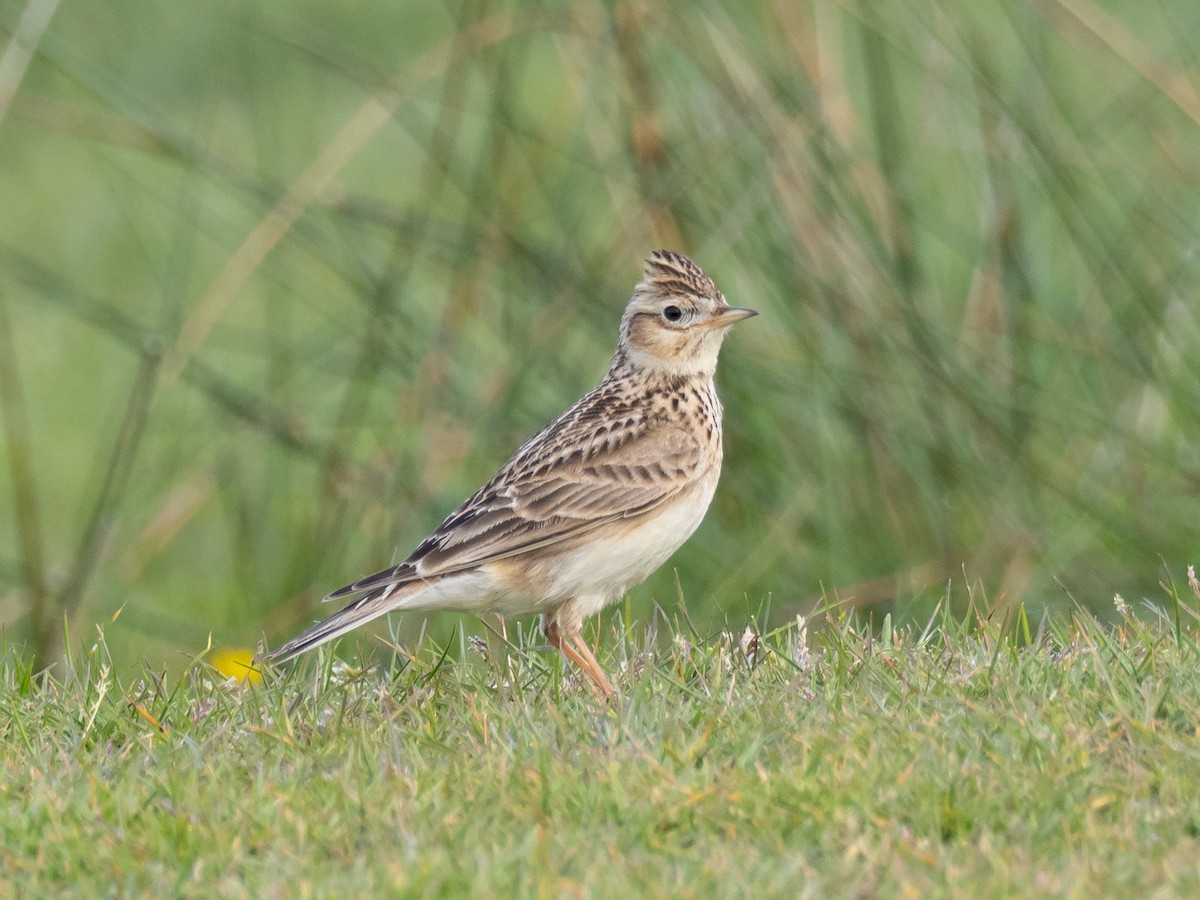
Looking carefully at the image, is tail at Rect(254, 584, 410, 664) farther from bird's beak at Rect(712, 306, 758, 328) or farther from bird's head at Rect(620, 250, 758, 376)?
bird's beak at Rect(712, 306, 758, 328)

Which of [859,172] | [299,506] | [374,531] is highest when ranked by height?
[859,172]

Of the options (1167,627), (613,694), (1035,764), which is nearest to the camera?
(1035,764)

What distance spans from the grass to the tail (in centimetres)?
16

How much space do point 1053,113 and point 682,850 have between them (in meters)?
5.18

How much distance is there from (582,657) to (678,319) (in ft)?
5.65

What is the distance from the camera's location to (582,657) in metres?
5.38

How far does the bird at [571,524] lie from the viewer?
5879 millimetres

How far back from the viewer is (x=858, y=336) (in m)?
7.24

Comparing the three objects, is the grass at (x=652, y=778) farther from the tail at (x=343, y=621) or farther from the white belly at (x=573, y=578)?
the white belly at (x=573, y=578)

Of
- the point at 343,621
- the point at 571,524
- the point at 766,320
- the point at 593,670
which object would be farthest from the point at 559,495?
the point at 766,320

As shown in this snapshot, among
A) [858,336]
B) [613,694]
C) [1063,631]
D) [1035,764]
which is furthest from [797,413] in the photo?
[1035,764]

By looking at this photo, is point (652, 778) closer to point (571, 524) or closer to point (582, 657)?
point (582, 657)

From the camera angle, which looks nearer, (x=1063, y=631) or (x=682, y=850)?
(x=682, y=850)

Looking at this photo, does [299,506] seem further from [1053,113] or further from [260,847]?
[260,847]
